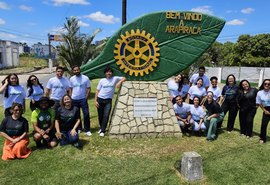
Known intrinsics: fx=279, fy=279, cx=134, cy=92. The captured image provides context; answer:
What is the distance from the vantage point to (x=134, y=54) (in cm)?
604

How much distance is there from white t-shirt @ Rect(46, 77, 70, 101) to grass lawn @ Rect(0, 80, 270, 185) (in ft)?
3.28

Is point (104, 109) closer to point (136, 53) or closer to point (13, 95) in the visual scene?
point (136, 53)

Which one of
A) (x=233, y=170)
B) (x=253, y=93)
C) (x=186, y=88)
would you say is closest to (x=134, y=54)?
(x=186, y=88)

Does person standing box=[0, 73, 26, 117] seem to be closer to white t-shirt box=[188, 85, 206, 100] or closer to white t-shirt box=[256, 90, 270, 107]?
white t-shirt box=[188, 85, 206, 100]

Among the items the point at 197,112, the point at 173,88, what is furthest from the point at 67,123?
the point at 197,112

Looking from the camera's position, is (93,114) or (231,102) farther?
(93,114)

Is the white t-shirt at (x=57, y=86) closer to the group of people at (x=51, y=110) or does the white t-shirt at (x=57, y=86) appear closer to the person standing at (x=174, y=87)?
the group of people at (x=51, y=110)

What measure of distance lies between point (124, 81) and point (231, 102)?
244 centimetres

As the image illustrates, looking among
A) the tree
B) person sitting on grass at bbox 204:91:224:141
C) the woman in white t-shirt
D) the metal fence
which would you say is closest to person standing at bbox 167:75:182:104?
the woman in white t-shirt

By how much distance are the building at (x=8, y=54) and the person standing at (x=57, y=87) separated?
34.8m

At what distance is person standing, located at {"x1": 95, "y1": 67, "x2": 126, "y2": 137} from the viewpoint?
5.70 m

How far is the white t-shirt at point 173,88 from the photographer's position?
244 inches

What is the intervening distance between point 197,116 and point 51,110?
3.00m

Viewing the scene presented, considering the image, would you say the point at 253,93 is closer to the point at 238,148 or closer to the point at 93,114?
the point at 238,148
